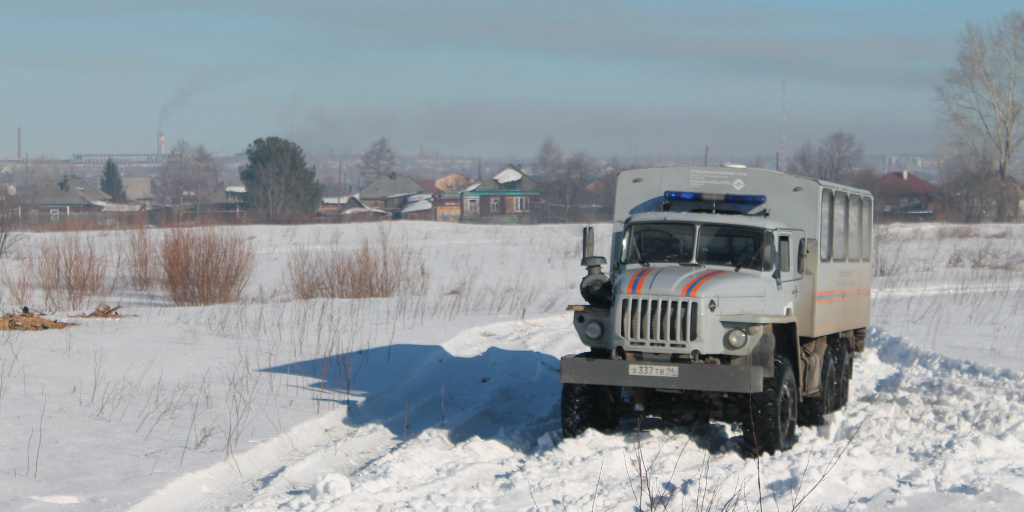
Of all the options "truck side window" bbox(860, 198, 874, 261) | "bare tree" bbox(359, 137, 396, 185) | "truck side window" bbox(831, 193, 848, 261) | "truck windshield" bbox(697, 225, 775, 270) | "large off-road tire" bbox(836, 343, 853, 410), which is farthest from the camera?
"bare tree" bbox(359, 137, 396, 185)

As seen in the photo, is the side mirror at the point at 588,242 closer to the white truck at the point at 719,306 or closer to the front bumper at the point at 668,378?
the white truck at the point at 719,306

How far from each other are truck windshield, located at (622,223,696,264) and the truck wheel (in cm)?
139

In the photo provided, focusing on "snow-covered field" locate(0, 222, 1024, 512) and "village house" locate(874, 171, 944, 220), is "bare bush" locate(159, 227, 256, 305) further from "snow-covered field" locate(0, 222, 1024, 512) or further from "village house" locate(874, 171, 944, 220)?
"village house" locate(874, 171, 944, 220)

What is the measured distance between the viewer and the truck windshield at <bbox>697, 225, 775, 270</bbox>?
8562 millimetres

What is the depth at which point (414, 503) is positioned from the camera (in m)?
6.25

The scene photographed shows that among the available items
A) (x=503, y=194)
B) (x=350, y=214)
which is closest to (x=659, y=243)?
(x=350, y=214)

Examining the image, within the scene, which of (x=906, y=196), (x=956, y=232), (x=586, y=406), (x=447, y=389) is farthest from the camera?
(x=906, y=196)

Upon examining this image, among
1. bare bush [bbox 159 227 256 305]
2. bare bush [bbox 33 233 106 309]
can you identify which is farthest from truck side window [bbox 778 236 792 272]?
bare bush [bbox 33 233 106 309]

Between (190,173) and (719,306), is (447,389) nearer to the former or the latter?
(719,306)

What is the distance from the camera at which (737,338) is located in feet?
25.1

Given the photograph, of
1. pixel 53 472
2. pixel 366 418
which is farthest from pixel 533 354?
pixel 53 472

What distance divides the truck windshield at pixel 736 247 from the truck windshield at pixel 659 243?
134 mm

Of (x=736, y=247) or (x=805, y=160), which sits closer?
(x=736, y=247)

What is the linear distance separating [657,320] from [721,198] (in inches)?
96.0
